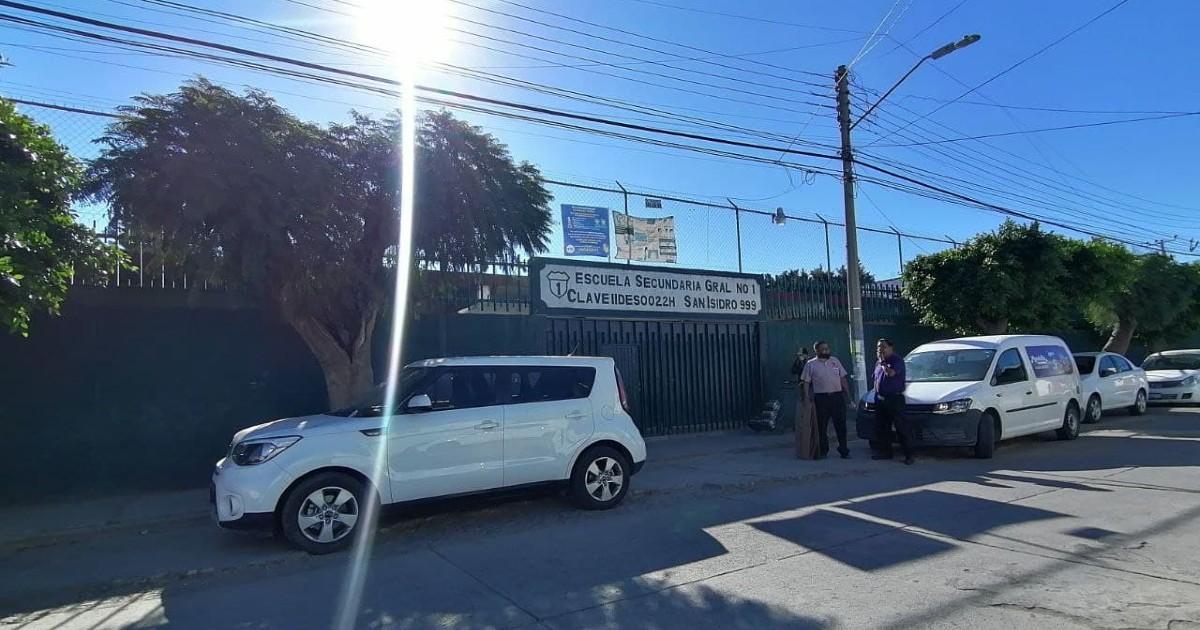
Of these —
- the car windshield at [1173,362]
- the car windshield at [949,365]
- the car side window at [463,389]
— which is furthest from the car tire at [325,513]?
the car windshield at [1173,362]

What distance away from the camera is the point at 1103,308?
21.1 meters

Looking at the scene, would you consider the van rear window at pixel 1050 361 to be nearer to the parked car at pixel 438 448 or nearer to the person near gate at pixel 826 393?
the person near gate at pixel 826 393

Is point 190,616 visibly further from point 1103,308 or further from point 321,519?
point 1103,308

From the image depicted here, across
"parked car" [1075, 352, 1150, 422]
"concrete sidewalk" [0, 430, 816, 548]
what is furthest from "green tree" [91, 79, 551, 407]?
"parked car" [1075, 352, 1150, 422]

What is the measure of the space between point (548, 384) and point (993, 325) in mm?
13203

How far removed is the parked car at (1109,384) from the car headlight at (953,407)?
233 inches

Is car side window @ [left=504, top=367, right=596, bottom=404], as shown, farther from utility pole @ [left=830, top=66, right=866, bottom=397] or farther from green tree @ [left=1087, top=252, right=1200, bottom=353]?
green tree @ [left=1087, top=252, right=1200, bottom=353]

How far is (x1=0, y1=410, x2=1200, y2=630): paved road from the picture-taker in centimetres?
448

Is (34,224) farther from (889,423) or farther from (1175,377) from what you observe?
(1175,377)

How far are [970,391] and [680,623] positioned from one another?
Answer: 7685 millimetres

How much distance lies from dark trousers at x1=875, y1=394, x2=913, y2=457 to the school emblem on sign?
5396 millimetres

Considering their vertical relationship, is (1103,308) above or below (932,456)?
above

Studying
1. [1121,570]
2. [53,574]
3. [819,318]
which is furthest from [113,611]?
[819,318]

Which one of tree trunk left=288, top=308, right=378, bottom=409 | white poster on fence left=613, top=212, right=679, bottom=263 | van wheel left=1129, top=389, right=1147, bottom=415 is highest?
white poster on fence left=613, top=212, right=679, bottom=263
